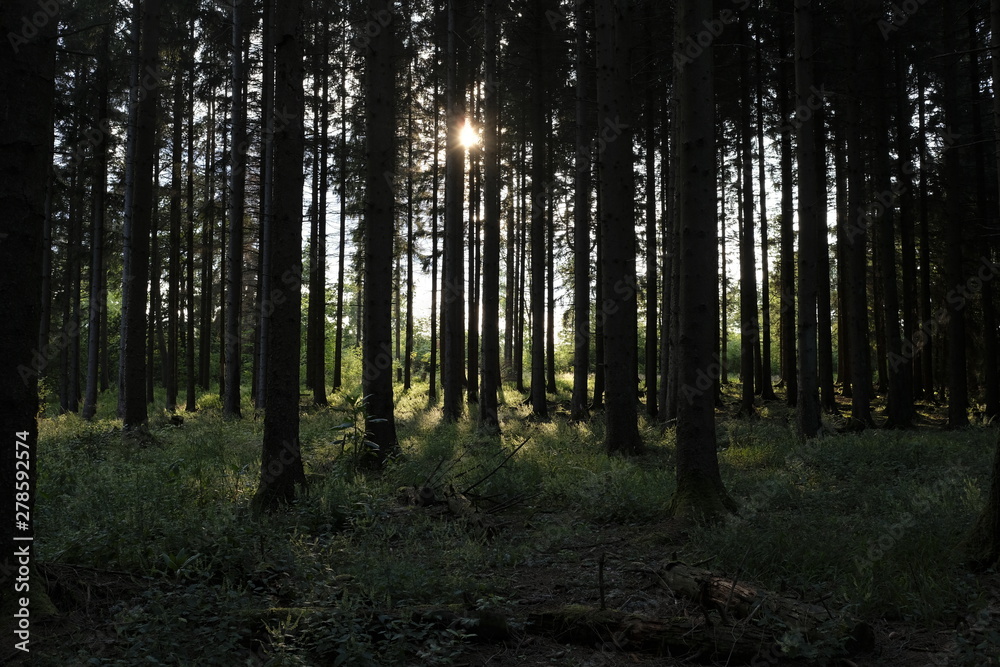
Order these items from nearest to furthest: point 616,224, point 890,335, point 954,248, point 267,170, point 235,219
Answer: point 616,224 < point 954,248 < point 890,335 < point 267,170 < point 235,219

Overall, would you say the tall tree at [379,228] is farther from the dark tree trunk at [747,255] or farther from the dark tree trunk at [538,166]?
the dark tree trunk at [747,255]

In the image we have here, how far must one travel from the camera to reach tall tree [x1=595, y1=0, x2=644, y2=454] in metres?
10.9

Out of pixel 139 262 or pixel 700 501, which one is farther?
pixel 139 262

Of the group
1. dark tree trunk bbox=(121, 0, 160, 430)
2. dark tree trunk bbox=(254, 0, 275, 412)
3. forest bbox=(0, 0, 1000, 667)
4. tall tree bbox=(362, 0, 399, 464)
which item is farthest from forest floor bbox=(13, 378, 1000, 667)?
dark tree trunk bbox=(254, 0, 275, 412)

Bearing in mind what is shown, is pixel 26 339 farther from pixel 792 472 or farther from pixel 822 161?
pixel 822 161

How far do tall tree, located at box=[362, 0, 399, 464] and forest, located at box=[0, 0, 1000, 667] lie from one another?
5 centimetres

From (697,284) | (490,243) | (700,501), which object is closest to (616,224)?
(490,243)

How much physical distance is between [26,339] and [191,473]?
488cm

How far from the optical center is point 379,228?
31.2ft

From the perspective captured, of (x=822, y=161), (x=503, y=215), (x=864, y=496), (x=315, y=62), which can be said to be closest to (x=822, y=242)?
(x=822, y=161)

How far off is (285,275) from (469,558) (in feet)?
12.0
